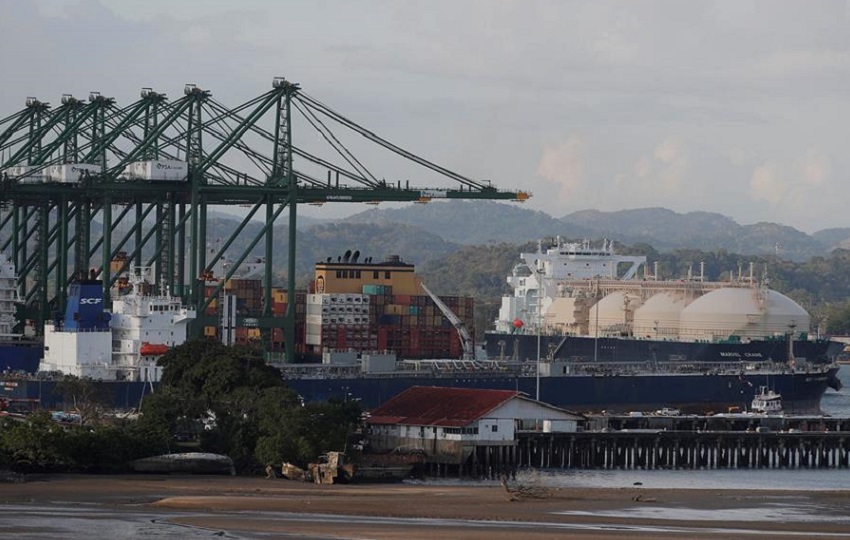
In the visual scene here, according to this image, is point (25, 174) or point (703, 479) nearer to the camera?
point (703, 479)

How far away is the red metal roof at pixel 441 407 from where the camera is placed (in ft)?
226

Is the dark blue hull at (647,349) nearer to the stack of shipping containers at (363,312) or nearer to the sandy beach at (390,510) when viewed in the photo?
the stack of shipping containers at (363,312)

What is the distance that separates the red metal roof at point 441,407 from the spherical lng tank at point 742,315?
177 feet

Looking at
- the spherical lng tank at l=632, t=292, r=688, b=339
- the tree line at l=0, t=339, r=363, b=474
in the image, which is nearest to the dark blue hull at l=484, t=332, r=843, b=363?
the spherical lng tank at l=632, t=292, r=688, b=339

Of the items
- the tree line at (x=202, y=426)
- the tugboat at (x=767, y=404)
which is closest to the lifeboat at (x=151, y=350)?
the tree line at (x=202, y=426)

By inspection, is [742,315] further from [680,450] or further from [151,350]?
[151,350]

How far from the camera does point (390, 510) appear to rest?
175ft

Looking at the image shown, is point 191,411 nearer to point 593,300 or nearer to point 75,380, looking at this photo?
point 75,380

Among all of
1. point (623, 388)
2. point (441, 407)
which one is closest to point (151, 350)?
point (441, 407)

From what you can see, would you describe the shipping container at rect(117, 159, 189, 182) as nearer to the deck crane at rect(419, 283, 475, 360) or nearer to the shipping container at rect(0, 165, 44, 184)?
the shipping container at rect(0, 165, 44, 184)

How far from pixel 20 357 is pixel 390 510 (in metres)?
39.5

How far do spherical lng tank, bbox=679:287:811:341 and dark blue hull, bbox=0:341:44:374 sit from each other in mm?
50796

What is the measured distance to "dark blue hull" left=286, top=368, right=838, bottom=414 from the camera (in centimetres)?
8919

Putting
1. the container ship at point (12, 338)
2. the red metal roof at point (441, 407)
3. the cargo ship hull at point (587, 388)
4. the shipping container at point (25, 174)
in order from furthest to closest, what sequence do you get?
the shipping container at point (25, 174), the container ship at point (12, 338), the cargo ship hull at point (587, 388), the red metal roof at point (441, 407)
